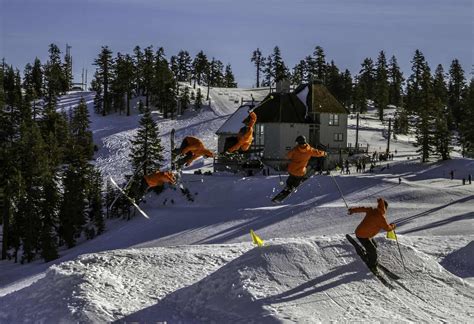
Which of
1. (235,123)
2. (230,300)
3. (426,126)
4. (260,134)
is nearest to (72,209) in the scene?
(260,134)

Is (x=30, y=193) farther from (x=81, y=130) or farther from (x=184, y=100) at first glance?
(x=184, y=100)

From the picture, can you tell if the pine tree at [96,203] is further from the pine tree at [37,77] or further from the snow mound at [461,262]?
the pine tree at [37,77]

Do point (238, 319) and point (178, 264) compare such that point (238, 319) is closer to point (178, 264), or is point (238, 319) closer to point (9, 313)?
point (178, 264)

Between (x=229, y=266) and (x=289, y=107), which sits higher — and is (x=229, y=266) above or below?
below

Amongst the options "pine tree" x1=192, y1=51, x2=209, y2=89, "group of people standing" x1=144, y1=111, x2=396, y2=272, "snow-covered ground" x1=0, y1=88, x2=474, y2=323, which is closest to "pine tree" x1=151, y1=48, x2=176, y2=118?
"pine tree" x1=192, y1=51, x2=209, y2=89

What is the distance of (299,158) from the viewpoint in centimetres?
1634

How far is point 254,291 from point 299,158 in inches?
181

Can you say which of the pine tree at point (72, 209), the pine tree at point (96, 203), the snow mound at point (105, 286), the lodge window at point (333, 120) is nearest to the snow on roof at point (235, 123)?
the lodge window at point (333, 120)

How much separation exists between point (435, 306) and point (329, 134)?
1623 inches

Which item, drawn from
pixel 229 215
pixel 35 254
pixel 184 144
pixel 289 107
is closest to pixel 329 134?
pixel 289 107

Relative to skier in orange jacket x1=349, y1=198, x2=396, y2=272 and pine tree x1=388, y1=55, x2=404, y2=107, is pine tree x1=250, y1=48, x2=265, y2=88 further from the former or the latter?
skier in orange jacket x1=349, y1=198, x2=396, y2=272

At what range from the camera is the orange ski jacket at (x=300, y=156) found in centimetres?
1587

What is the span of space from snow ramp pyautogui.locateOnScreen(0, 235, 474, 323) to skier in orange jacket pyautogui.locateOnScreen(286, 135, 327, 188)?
2119mm

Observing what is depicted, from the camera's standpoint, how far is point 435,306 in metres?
14.7
